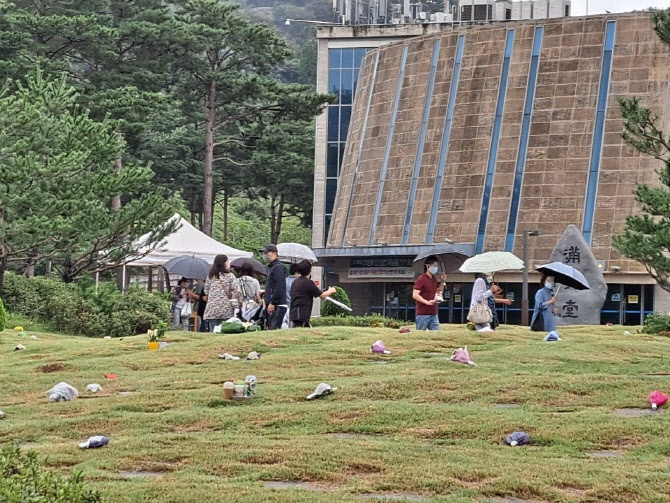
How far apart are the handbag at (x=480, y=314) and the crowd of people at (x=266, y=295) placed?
2.88 m

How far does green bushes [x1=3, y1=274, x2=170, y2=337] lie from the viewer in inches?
1266

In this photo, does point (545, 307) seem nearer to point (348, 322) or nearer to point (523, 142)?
point (348, 322)

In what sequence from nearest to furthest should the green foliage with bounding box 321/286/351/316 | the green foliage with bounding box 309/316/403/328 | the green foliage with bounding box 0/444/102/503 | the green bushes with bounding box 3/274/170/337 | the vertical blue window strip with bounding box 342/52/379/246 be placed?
the green foliage with bounding box 0/444/102/503 < the green bushes with bounding box 3/274/170/337 < the green foliage with bounding box 309/316/403/328 < the green foliage with bounding box 321/286/351/316 < the vertical blue window strip with bounding box 342/52/379/246

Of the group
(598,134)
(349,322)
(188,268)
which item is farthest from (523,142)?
(188,268)

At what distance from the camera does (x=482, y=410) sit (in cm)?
1343

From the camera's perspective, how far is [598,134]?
166 feet

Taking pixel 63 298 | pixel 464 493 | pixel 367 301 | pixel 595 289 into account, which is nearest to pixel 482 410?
pixel 464 493

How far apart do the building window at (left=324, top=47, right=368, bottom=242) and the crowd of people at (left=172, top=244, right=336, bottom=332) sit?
45.2m

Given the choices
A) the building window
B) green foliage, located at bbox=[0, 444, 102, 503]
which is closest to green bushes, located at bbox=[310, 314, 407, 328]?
green foliage, located at bbox=[0, 444, 102, 503]

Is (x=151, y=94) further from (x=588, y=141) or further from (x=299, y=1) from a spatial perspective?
(x=299, y=1)

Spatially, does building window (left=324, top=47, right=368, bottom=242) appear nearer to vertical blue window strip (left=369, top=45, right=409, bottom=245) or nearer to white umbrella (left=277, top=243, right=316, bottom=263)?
vertical blue window strip (left=369, top=45, right=409, bottom=245)

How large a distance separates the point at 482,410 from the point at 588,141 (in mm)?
38365

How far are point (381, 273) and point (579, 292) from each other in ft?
58.3

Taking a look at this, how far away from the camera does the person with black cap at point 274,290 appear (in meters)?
21.5
